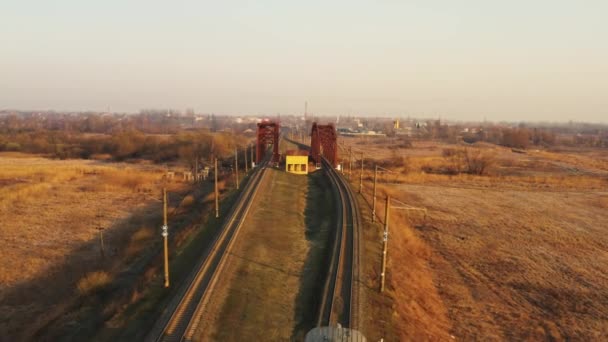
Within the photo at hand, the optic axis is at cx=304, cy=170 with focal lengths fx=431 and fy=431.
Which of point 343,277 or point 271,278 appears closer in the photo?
point 343,277

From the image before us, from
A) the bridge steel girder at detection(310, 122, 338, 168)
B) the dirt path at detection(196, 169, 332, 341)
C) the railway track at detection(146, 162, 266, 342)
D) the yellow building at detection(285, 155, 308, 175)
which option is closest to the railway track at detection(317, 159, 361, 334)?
the dirt path at detection(196, 169, 332, 341)

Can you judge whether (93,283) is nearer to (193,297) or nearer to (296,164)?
(193,297)

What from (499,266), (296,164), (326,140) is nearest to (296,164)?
(296,164)

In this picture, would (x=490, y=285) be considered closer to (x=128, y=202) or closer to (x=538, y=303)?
(x=538, y=303)

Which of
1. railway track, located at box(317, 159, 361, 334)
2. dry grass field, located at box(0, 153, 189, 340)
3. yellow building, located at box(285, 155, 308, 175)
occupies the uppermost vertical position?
yellow building, located at box(285, 155, 308, 175)

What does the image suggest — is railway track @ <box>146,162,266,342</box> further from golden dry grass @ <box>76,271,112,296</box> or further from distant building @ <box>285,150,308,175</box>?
distant building @ <box>285,150,308,175</box>

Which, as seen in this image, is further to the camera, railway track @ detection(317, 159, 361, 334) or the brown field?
the brown field

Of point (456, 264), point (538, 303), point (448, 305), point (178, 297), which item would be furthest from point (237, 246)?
point (538, 303)
